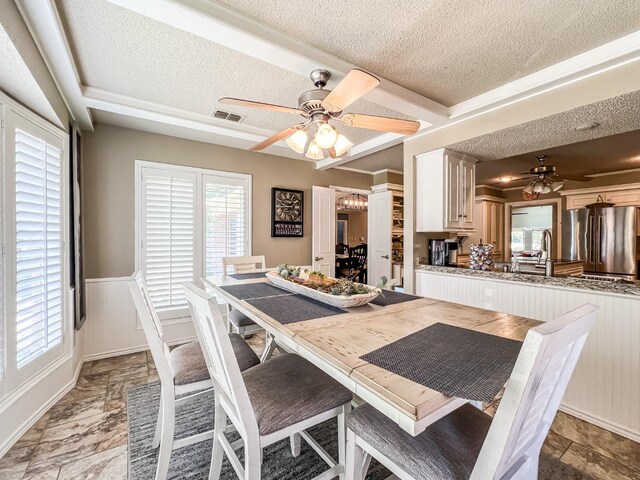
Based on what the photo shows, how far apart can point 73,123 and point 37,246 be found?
50.2 inches

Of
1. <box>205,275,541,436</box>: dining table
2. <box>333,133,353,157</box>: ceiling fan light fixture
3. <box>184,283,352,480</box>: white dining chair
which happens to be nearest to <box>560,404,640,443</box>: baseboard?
<box>205,275,541,436</box>: dining table

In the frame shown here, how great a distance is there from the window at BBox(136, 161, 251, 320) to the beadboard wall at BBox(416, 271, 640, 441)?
328cm

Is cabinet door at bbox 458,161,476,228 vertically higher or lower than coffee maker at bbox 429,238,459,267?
higher

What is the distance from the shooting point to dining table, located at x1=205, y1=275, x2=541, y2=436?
2.55ft

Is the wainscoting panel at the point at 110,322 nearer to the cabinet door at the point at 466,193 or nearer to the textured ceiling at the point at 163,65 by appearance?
the textured ceiling at the point at 163,65

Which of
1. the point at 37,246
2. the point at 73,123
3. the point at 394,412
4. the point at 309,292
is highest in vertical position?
the point at 73,123

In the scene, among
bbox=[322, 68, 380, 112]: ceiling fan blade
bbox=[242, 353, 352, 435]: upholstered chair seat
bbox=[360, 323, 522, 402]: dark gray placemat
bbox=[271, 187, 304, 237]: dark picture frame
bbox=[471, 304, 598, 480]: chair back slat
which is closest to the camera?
bbox=[471, 304, 598, 480]: chair back slat

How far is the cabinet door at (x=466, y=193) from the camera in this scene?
3.14 meters

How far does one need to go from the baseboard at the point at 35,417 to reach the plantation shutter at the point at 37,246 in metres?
0.39

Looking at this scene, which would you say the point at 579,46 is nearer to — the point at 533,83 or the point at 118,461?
the point at 533,83

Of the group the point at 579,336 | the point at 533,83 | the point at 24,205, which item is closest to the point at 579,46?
the point at 533,83

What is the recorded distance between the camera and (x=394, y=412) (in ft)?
2.56

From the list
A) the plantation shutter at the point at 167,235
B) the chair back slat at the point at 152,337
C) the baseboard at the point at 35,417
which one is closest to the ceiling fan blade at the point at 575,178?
the plantation shutter at the point at 167,235

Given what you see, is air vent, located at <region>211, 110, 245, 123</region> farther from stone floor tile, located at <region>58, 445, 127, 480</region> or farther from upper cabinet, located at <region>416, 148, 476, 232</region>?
stone floor tile, located at <region>58, 445, 127, 480</region>
